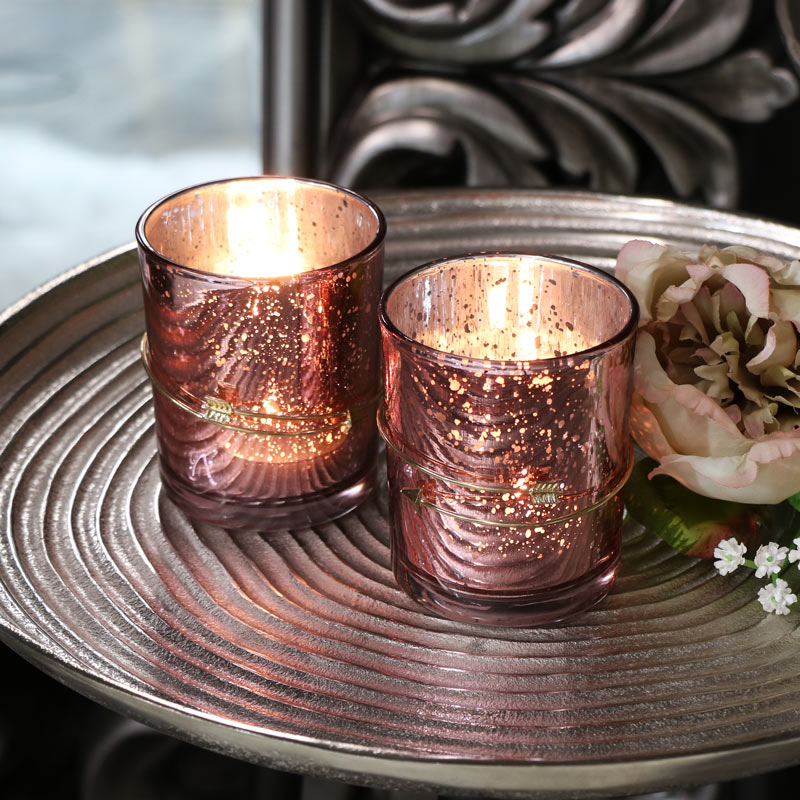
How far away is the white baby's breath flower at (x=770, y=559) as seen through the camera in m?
0.40

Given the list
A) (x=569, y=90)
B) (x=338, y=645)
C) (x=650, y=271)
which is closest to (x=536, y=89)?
(x=569, y=90)

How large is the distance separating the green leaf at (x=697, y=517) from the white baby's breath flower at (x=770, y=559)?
2 centimetres

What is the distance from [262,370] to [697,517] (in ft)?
0.57

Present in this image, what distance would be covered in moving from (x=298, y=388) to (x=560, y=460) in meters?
0.11

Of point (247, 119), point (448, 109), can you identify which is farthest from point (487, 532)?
point (247, 119)

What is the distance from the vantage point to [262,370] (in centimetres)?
41

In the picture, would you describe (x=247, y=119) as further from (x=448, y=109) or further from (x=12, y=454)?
(x=12, y=454)

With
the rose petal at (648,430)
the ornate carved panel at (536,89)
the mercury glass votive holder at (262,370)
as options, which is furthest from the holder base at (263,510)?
the ornate carved panel at (536,89)

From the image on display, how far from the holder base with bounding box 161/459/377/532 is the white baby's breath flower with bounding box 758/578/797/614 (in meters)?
0.16

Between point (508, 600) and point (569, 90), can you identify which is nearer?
point (508, 600)

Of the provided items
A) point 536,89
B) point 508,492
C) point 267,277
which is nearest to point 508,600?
point 508,492

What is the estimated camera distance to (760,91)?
0.71m

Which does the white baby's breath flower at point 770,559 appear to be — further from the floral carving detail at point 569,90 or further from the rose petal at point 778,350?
Result: the floral carving detail at point 569,90

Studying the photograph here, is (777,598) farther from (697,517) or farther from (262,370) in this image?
(262,370)
